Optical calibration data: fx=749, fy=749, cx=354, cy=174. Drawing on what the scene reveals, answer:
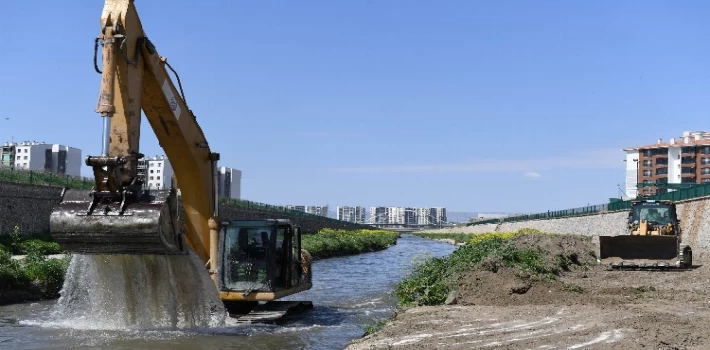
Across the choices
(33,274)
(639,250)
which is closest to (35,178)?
(33,274)

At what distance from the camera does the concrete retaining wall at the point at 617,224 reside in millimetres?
36844

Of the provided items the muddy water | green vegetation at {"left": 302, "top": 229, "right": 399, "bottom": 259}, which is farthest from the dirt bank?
green vegetation at {"left": 302, "top": 229, "right": 399, "bottom": 259}

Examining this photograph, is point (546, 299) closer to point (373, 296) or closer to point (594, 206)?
point (373, 296)

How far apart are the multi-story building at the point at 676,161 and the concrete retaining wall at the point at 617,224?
4183 centimetres

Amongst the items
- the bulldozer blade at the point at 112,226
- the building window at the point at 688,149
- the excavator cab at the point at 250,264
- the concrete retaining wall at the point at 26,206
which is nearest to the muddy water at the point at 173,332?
the excavator cab at the point at 250,264

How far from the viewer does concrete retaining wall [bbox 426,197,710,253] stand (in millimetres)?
36844

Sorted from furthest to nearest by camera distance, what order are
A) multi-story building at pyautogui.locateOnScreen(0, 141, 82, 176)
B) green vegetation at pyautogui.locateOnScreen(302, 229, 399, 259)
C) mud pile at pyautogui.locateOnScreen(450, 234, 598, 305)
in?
multi-story building at pyautogui.locateOnScreen(0, 141, 82, 176) → green vegetation at pyautogui.locateOnScreen(302, 229, 399, 259) → mud pile at pyautogui.locateOnScreen(450, 234, 598, 305)

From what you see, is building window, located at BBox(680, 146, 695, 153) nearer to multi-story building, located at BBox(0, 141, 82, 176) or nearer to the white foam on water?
multi-story building, located at BBox(0, 141, 82, 176)

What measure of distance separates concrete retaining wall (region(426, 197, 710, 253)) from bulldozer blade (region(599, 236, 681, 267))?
10.6 m

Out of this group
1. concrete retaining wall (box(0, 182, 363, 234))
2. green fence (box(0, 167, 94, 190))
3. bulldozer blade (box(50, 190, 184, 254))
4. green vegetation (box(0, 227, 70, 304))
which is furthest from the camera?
green fence (box(0, 167, 94, 190))

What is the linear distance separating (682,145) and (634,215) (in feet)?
348

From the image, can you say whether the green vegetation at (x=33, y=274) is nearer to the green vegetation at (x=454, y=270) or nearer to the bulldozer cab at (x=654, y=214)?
the green vegetation at (x=454, y=270)

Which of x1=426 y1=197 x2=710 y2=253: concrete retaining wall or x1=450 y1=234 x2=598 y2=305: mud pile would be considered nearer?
x1=450 y1=234 x2=598 y2=305: mud pile

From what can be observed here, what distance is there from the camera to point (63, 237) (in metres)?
11.5
